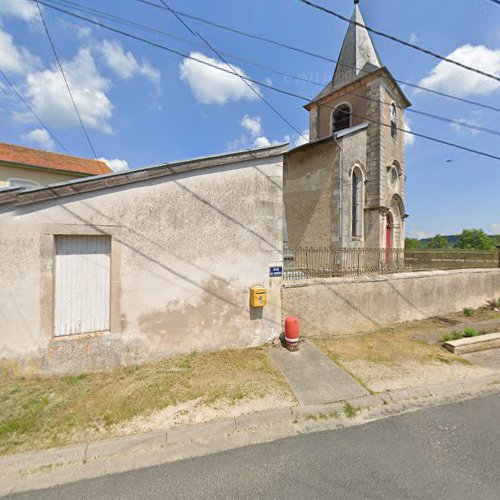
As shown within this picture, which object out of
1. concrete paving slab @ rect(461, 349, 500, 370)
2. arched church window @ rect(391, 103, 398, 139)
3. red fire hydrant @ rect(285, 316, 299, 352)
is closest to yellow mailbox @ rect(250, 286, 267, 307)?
red fire hydrant @ rect(285, 316, 299, 352)

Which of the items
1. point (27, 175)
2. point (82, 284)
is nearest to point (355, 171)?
point (82, 284)

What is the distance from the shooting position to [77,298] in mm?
3961

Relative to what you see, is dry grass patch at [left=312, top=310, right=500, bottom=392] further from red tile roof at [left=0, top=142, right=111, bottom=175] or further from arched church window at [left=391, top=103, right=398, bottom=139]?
red tile roof at [left=0, top=142, right=111, bottom=175]

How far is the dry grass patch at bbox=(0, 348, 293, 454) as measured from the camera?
9.00 ft

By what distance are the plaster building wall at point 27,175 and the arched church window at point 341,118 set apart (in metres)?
15.6

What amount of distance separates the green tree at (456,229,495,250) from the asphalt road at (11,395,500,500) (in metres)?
66.8

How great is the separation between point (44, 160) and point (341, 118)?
1850 centimetres

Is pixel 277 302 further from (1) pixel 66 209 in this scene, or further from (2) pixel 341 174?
(2) pixel 341 174

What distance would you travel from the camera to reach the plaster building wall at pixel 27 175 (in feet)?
42.0

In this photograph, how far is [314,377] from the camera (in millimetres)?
3898

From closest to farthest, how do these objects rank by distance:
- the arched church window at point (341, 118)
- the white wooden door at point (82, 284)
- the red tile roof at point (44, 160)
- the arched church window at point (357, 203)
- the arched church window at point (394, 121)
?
the white wooden door at point (82, 284), the arched church window at point (357, 203), the red tile roof at point (44, 160), the arched church window at point (394, 121), the arched church window at point (341, 118)

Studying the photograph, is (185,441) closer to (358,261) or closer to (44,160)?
(358,261)

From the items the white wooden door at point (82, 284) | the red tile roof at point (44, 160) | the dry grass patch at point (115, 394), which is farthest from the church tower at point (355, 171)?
the red tile roof at point (44, 160)

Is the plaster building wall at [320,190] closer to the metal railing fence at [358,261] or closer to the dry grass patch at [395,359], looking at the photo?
the metal railing fence at [358,261]
